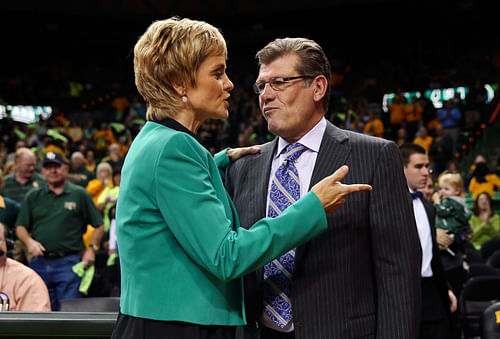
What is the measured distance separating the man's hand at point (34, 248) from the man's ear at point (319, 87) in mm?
4623

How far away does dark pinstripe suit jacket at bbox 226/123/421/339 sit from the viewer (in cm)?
204

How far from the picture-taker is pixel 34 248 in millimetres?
6164

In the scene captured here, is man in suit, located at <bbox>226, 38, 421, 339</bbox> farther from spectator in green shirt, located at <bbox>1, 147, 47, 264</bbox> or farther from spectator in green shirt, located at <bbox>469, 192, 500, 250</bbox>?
spectator in green shirt, located at <bbox>469, 192, 500, 250</bbox>

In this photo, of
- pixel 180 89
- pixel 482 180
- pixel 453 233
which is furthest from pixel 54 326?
pixel 482 180

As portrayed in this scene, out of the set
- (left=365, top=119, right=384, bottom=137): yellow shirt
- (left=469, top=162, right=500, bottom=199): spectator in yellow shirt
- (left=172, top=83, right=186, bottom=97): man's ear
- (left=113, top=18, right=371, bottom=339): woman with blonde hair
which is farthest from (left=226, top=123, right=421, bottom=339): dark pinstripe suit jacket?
(left=365, top=119, right=384, bottom=137): yellow shirt

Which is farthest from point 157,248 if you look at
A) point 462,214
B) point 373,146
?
point 462,214

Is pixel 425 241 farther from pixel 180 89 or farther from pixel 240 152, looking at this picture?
pixel 180 89

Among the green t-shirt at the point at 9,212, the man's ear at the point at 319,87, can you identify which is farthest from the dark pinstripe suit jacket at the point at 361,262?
the green t-shirt at the point at 9,212

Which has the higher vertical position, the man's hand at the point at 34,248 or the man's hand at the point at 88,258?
the man's hand at the point at 34,248

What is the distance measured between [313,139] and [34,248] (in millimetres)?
4627

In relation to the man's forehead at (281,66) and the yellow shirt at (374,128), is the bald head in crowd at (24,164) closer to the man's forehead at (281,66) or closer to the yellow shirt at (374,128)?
the man's forehead at (281,66)

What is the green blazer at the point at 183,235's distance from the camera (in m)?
1.66

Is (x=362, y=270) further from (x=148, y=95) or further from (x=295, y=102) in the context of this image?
(x=148, y=95)

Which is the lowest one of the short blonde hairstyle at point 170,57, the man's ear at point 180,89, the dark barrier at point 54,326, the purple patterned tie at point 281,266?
the dark barrier at point 54,326
